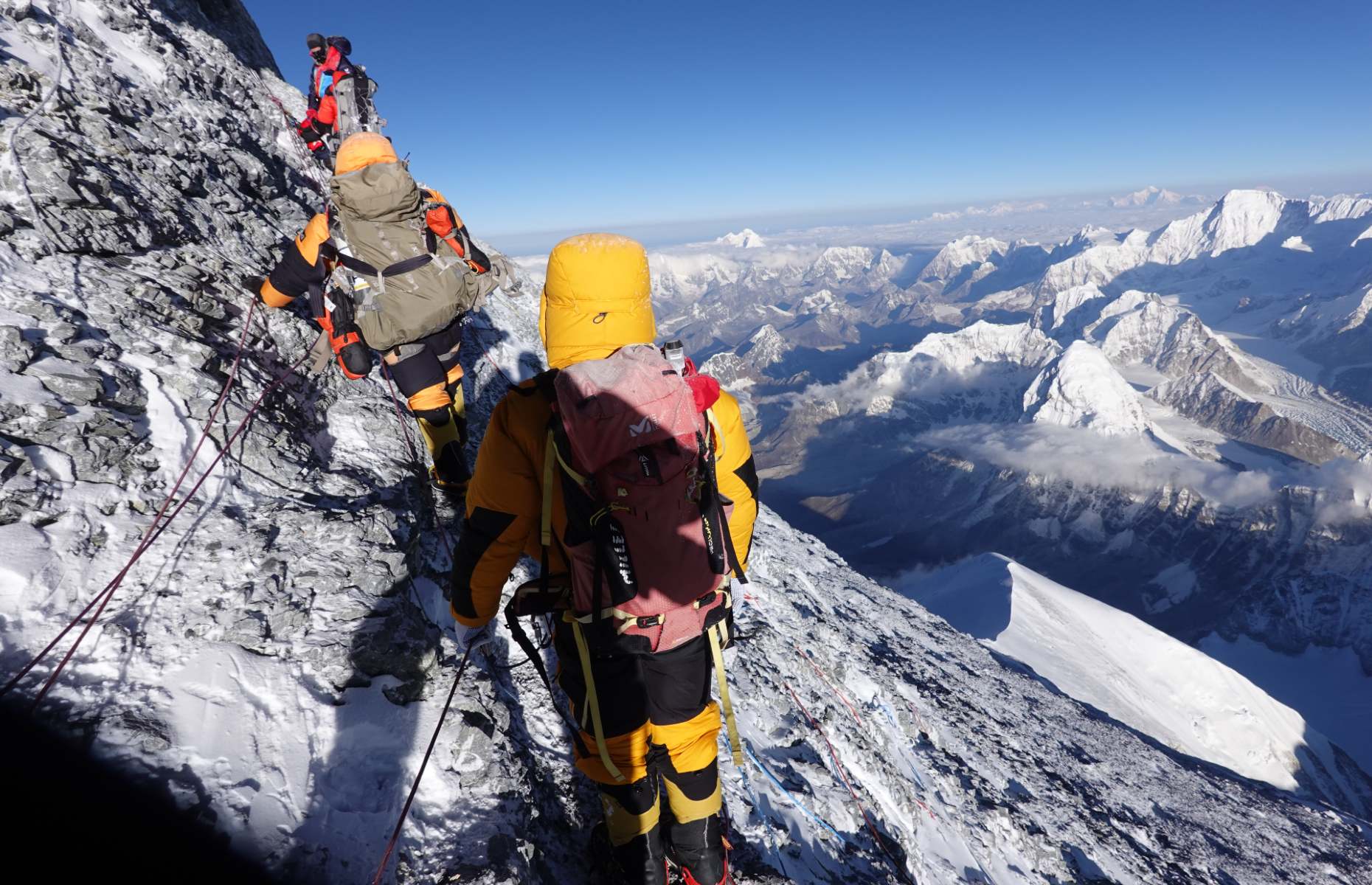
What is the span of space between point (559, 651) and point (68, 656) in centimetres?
338

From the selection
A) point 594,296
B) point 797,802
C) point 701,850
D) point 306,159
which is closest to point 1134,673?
point 797,802

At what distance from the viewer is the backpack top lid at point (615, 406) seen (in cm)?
345

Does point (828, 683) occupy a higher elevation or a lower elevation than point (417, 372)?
lower

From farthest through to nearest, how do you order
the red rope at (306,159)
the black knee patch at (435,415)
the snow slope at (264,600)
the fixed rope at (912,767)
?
1. the red rope at (306,159)
2. the fixed rope at (912,767)
3. the black knee patch at (435,415)
4. the snow slope at (264,600)

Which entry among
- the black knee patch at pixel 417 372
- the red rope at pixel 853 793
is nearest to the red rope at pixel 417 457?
the black knee patch at pixel 417 372

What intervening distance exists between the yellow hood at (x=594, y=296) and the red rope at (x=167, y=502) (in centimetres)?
407

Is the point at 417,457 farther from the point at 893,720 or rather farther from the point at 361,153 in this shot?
the point at 893,720

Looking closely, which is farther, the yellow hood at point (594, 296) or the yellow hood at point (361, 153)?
the yellow hood at point (361, 153)

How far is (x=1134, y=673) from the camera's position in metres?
65.1

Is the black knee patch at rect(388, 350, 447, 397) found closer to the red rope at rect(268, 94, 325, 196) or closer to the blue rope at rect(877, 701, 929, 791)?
the red rope at rect(268, 94, 325, 196)

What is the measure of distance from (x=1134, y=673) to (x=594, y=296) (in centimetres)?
8495

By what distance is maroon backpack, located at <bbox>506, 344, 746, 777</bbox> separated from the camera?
3498mm

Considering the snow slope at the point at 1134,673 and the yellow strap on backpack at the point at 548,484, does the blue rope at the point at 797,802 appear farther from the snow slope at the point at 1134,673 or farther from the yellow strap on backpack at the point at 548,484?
the snow slope at the point at 1134,673

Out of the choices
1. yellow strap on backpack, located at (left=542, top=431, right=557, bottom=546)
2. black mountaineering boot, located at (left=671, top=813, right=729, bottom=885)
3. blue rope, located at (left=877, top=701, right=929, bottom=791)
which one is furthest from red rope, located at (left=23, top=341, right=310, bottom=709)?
blue rope, located at (left=877, top=701, right=929, bottom=791)
